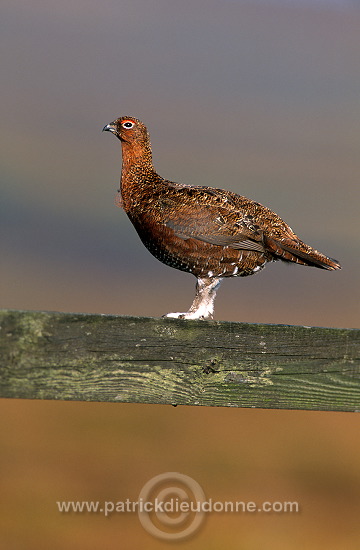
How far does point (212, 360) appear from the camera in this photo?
350cm

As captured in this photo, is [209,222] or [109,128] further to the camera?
[109,128]

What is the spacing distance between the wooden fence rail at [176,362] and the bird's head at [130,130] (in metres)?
2.06

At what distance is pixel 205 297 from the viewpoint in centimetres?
513

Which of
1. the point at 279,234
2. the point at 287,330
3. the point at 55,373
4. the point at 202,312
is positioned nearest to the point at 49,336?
the point at 55,373

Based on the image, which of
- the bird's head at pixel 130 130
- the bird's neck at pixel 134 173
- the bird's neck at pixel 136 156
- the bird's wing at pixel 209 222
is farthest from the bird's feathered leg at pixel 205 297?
the bird's head at pixel 130 130

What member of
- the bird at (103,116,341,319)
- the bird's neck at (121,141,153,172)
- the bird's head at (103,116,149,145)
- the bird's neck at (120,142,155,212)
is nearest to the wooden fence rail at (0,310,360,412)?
the bird at (103,116,341,319)

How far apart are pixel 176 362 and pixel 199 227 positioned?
164 cm

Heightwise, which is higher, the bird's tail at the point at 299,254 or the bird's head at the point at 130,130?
the bird's head at the point at 130,130

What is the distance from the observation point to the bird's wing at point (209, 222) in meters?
4.85

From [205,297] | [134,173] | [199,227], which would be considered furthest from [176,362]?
[134,173]

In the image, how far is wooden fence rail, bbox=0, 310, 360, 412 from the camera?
3.09 m

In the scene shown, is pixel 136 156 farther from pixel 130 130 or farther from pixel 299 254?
pixel 299 254

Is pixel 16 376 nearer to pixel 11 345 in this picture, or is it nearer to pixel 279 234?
pixel 11 345

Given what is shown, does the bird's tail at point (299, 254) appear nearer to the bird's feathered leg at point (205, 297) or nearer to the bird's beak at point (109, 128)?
the bird's feathered leg at point (205, 297)
